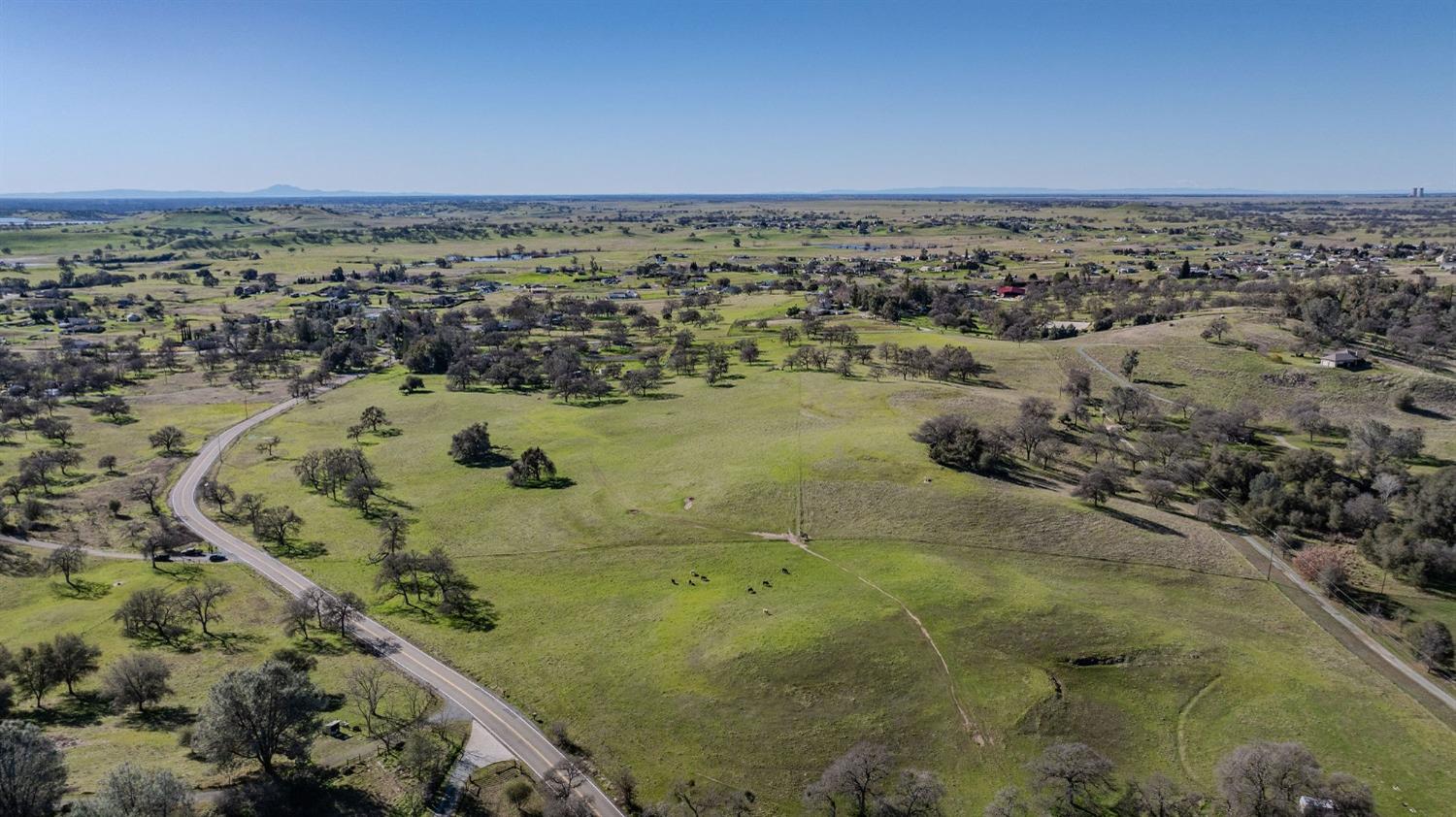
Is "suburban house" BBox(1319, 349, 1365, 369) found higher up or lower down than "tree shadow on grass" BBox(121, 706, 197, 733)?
higher up

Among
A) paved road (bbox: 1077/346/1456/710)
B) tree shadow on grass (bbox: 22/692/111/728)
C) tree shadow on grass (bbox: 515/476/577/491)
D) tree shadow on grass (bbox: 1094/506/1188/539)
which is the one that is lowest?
tree shadow on grass (bbox: 22/692/111/728)

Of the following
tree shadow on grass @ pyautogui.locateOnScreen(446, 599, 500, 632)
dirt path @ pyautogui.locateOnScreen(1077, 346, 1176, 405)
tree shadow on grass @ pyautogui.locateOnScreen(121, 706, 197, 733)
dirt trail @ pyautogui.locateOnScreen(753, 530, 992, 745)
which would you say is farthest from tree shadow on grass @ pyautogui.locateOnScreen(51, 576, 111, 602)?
dirt path @ pyautogui.locateOnScreen(1077, 346, 1176, 405)

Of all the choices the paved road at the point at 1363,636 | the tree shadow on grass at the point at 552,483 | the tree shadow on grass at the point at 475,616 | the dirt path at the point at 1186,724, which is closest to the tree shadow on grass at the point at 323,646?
the tree shadow on grass at the point at 475,616

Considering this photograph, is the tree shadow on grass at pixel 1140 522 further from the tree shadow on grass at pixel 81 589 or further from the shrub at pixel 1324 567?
the tree shadow on grass at pixel 81 589

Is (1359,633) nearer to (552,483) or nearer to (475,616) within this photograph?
(475,616)

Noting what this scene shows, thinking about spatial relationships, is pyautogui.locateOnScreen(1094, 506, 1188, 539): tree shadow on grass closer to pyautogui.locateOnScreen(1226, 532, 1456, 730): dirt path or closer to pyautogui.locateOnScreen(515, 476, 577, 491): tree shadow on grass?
pyautogui.locateOnScreen(1226, 532, 1456, 730): dirt path

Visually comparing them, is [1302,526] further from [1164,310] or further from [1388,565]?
[1164,310]

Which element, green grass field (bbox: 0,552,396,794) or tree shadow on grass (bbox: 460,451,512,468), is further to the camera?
tree shadow on grass (bbox: 460,451,512,468)
